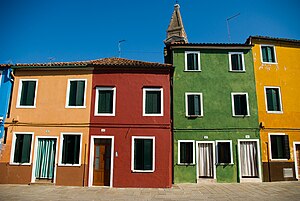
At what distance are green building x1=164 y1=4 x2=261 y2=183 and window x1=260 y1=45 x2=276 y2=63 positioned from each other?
3.81ft

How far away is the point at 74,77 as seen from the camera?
14852 millimetres

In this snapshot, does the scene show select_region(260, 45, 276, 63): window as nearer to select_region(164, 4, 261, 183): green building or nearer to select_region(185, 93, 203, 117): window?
select_region(164, 4, 261, 183): green building

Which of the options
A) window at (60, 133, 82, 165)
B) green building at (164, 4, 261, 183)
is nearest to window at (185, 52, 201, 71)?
green building at (164, 4, 261, 183)

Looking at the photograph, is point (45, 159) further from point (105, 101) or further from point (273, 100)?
point (273, 100)

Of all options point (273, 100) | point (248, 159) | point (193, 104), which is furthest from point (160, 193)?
point (273, 100)

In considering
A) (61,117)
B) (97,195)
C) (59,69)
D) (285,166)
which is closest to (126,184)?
(97,195)

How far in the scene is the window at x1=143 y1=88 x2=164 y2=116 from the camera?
567 inches

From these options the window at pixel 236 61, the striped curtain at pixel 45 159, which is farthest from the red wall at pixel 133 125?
the window at pixel 236 61

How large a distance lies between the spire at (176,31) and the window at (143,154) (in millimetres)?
18255

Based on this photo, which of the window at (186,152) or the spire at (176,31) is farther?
the spire at (176,31)

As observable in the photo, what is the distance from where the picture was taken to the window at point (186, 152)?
15430mm

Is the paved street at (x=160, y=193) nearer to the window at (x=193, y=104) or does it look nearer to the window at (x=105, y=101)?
the window at (x=105, y=101)

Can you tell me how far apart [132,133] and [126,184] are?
2.91 metres

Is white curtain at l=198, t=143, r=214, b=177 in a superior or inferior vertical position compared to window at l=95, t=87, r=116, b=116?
inferior
